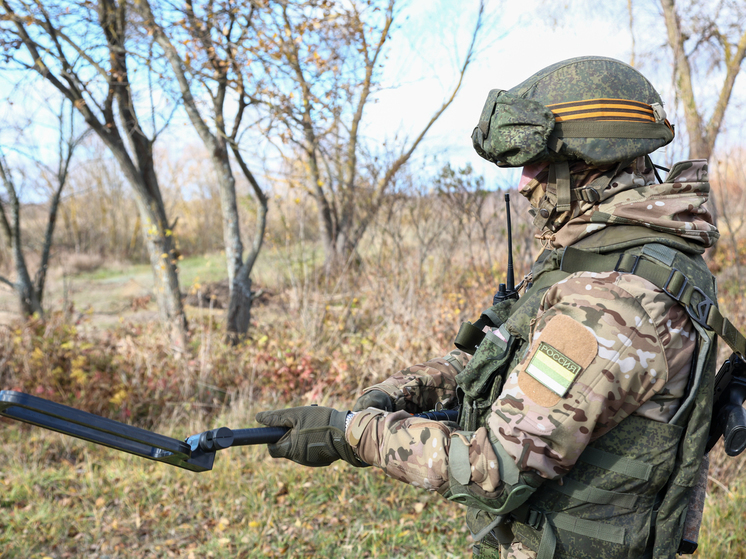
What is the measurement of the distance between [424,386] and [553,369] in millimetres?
784

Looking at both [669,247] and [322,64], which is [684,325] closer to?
[669,247]

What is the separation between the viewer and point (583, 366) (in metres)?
1.20

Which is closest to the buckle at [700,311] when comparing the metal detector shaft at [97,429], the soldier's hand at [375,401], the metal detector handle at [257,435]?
the soldier's hand at [375,401]

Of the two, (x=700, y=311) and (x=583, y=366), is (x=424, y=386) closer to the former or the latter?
(x=583, y=366)

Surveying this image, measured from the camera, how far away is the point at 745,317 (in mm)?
4789

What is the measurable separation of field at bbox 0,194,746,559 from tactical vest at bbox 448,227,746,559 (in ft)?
5.90

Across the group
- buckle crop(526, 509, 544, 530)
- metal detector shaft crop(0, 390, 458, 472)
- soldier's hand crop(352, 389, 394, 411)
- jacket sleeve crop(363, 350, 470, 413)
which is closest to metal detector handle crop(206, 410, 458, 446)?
metal detector shaft crop(0, 390, 458, 472)

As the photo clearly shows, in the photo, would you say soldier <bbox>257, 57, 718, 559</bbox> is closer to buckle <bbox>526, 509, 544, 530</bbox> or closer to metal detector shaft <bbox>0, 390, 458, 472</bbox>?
buckle <bbox>526, 509, 544, 530</bbox>

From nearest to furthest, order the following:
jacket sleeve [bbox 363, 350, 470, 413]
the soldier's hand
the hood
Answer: the hood, the soldier's hand, jacket sleeve [bbox 363, 350, 470, 413]

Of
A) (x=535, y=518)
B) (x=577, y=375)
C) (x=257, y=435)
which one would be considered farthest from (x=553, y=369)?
(x=257, y=435)

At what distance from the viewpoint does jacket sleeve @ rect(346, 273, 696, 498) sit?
120 cm

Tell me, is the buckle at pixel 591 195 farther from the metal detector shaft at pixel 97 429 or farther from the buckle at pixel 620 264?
the metal detector shaft at pixel 97 429

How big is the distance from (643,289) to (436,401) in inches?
38.7

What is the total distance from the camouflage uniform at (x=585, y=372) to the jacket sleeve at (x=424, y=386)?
0.40 meters
